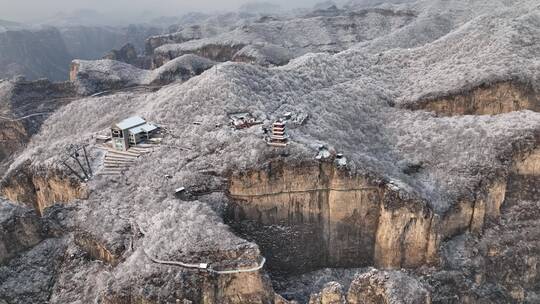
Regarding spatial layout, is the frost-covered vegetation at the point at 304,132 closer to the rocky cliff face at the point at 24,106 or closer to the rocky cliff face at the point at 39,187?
the rocky cliff face at the point at 39,187

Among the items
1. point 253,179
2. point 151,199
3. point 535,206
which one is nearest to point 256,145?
point 253,179

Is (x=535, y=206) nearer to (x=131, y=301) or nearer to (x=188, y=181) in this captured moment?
(x=188, y=181)

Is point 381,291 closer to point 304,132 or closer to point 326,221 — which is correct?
point 326,221

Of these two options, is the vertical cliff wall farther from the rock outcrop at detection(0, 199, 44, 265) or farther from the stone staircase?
the rock outcrop at detection(0, 199, 44, 265)

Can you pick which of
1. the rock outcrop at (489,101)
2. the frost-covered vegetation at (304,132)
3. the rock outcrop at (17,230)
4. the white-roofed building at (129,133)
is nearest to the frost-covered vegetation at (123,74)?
the frost-covered vegetation at (304,132)

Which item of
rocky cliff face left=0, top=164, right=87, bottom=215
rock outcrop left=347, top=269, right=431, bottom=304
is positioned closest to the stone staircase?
rocky cliff face left=0, top=164, right=87, bottom=215

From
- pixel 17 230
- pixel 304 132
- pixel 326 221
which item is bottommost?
pixel 326 221

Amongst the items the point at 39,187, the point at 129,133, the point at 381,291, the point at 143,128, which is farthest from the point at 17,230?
the point at 381,291

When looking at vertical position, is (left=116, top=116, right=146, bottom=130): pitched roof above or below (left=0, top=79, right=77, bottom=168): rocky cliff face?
above
